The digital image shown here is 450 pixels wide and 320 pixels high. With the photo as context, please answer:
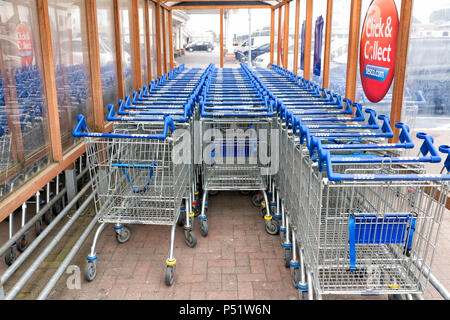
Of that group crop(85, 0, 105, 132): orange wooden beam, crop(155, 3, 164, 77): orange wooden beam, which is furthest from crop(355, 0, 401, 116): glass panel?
crop(155, 3, 164, 77): orange wooden beam

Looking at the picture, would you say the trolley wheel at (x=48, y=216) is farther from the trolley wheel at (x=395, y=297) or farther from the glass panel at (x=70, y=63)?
the trolley wheel at (x=395, y=297)

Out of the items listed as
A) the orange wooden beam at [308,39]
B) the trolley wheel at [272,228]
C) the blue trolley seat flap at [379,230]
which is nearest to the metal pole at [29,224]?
the trolley wheel at [272,228]

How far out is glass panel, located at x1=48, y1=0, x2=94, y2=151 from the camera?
12.2 feet

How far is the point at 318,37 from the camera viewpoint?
6645mm

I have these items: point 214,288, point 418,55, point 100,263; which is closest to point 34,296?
point 100,263

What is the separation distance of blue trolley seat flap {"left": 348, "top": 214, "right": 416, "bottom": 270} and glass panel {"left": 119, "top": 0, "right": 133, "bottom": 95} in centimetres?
459

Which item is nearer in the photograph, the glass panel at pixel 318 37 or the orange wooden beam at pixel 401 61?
the orange wooden beam at pixel 401 61

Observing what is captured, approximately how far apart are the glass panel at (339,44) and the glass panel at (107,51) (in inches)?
120

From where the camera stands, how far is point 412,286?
7.50 ft

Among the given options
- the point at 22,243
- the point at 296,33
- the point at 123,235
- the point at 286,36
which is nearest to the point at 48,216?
the point at 22,243

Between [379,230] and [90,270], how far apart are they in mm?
2156

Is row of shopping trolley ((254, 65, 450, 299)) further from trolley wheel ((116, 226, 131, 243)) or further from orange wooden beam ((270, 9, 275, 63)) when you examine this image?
orange wooden beam ((270, 9, 275, 63))

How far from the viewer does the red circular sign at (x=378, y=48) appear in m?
3.76

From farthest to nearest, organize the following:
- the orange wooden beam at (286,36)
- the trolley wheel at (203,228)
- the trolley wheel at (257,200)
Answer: the orange wooden beam at (286,36) < the trolley wheel at (257,200) < the trolley wheel at (203,228)
